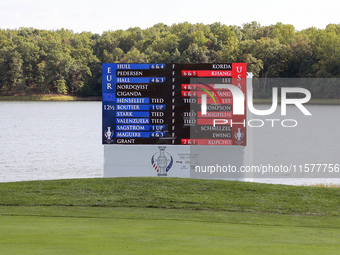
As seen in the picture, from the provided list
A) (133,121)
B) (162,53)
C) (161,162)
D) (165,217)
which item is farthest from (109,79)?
(162,53)

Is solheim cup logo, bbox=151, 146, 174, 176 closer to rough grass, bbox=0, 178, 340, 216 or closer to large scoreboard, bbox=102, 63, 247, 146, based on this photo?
large scoreboard, bbox=102, 63, 247, 146

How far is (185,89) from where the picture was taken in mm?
13594

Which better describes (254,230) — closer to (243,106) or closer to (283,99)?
(243,106)

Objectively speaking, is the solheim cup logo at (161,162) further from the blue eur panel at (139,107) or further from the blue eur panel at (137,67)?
the blue eur panel at (137,67)

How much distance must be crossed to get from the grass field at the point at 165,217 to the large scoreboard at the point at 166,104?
5.96ft

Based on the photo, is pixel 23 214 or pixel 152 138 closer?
pixel 23 214

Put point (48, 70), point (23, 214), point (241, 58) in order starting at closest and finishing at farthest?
point (23, 214) → point (241, 58) → point (48, 70)

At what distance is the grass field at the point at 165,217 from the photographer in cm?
562

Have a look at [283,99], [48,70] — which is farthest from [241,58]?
[283,99]

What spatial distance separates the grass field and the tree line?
58875 mm

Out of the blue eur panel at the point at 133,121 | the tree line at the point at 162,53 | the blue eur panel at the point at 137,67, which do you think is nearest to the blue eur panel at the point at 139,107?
the blue eur panel at the point at 133,121

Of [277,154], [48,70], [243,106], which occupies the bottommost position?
[277,154]

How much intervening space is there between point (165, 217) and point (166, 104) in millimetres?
5702

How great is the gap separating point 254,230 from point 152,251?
204 centimetres
